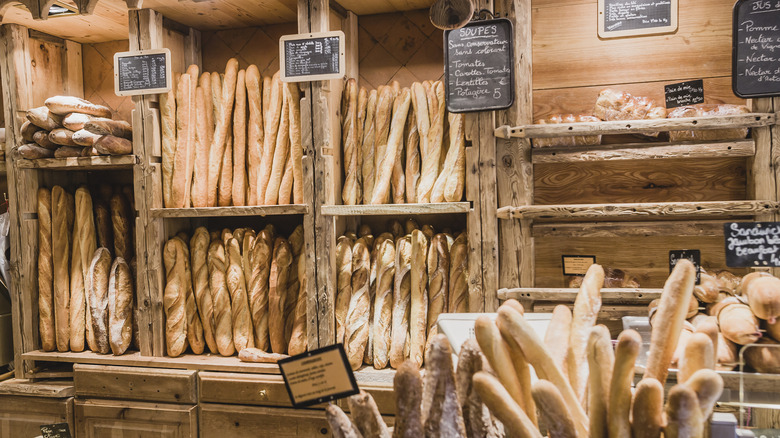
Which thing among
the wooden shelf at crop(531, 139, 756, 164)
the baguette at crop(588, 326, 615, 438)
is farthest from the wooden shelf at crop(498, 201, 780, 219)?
the baguette at crop(588, 326, 615, 438)

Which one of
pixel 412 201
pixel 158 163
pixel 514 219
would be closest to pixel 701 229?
pixel 514 219

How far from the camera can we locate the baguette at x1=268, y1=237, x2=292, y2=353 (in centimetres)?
250

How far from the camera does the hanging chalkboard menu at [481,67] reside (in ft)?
7.28

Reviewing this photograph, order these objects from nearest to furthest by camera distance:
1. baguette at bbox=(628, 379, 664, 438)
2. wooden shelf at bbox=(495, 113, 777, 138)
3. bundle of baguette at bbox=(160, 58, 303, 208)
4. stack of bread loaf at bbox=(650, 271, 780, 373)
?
baguette at bbox=(628, 379, 664, 438) < stack of bread loaf at bbox=(650, 271, 780, 373) < wooden shelf at bbox=(495, 113, 777, 138) < bundle of baguette at bbox=(160, 58, 303, 208)

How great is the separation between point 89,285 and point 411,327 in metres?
1.61

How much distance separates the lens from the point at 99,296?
8.80 feet

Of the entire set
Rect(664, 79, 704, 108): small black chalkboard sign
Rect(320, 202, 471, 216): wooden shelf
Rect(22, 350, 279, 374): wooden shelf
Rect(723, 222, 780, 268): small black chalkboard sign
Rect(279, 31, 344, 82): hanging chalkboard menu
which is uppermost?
Rect(279, 31, 344, 82): hanging chalkboard menu

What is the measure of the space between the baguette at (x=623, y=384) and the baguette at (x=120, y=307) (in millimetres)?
2487

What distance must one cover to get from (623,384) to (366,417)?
36 cm

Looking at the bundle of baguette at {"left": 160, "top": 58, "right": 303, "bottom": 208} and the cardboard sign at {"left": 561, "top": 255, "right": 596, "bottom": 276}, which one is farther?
the bundle of baguette at {"left": 160, "top": 58, "right": 303, "bottom": 208}

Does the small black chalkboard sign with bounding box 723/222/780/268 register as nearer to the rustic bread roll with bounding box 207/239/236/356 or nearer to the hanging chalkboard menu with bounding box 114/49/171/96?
the rustic bread roll with bounding box 207/239/236/356

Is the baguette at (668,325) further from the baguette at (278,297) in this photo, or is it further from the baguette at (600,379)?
the baguette at (278,297)

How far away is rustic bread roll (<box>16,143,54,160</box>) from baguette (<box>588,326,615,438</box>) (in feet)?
9.16

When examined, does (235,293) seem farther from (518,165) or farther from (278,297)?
(518,165)
